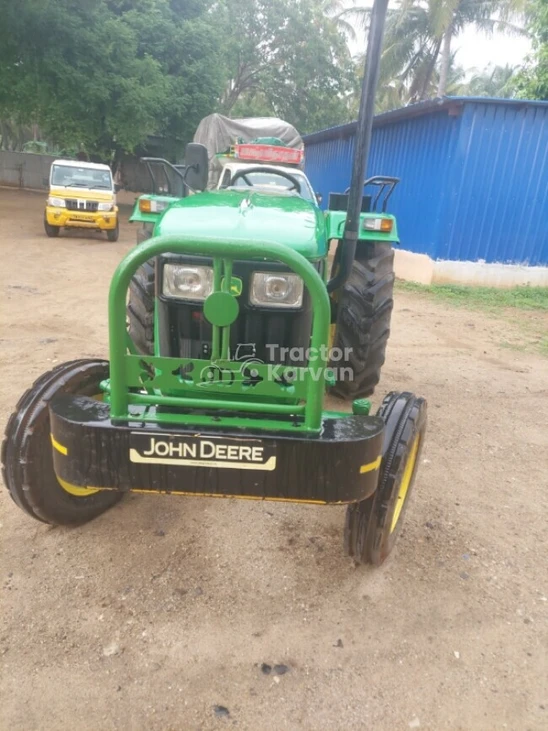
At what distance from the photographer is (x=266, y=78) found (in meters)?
25.5

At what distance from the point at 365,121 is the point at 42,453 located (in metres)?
2.18

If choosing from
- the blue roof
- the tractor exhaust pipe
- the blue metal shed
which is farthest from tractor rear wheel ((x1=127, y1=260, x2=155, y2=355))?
the blue roof

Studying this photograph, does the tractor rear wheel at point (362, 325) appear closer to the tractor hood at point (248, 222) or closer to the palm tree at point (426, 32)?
the tractor hood at point (248, 222)

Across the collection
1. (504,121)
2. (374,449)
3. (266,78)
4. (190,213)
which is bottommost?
(374,449)

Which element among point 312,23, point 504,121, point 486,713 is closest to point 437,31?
point 312,23

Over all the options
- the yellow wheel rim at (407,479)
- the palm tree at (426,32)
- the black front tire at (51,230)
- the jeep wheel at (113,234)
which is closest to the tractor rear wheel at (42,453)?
the yellow wheel rim at (407,479)

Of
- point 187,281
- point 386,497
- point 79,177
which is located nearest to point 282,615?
point 386,497

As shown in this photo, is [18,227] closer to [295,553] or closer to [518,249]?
[518,249]

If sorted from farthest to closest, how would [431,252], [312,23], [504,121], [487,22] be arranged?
1. [312,23]
2. [487,22]
3. [431,252]
4. [504,121]

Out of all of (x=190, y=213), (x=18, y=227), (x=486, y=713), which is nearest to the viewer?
(x=486, y=713)

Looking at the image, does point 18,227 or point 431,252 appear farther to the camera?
point 18,227

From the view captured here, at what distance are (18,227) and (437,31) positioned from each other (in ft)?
47.4

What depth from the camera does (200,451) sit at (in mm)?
2051

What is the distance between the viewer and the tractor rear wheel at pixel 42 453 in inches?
99.7
